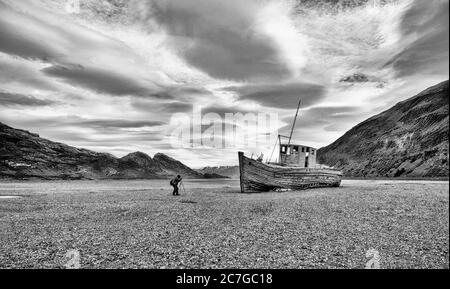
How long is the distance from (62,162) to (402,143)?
12675cm

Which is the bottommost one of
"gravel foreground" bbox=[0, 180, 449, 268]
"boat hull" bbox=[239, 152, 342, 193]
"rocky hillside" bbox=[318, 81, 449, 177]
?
"gravel foreground" bbox=[0, 180, 449, 268]

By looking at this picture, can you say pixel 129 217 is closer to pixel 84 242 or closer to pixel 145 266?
pixel 84 242

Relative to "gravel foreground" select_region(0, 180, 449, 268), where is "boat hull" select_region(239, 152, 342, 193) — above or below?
above

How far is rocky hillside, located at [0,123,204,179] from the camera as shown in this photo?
166ft

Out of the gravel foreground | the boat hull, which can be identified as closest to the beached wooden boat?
the boat hull

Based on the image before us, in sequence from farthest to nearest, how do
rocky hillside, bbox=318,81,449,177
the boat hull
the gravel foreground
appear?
1. rocky hillside, bbox=318,81,449,177
2. the boat hull
3. the gravel foreground

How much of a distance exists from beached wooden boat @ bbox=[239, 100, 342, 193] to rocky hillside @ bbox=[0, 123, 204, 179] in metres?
39.8

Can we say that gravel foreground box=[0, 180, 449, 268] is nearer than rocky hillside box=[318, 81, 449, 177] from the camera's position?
Yes

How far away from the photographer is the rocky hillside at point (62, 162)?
50.6m

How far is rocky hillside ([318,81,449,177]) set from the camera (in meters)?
84.1

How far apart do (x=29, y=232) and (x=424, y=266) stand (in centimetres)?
1515

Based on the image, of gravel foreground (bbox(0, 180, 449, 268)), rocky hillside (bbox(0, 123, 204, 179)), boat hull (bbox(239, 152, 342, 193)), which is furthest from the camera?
rocky hillside (bbox(0, 123, 204, 179))

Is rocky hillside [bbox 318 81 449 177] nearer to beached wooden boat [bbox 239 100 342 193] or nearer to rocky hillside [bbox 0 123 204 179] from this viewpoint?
beached wooden boat [bbox 239 100 342 193]
